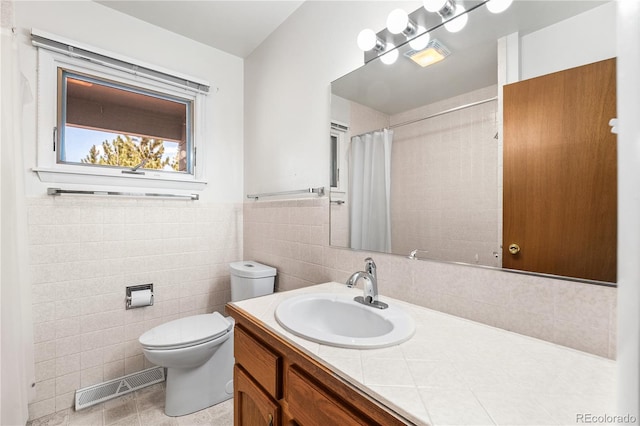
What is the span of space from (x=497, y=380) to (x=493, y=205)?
0.54m

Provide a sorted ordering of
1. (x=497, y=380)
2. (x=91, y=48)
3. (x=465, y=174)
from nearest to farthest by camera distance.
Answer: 1. (x=497, y=380)
2. (x=465, y=174)
3. (x=91, y=48)

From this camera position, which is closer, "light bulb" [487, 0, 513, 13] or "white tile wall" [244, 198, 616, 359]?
"white tile wall" [244, 198, 616, 359]

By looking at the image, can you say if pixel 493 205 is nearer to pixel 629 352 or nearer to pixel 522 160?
pixel 522 160

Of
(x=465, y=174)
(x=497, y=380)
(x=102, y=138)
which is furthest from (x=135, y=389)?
(x=465, y=174)

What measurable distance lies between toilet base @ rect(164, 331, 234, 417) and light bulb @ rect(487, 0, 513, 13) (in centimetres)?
201

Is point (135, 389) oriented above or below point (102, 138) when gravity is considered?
below

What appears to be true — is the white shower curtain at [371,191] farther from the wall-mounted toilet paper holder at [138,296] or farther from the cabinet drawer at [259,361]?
the wall-mounted toilet paper holder at [138,296]

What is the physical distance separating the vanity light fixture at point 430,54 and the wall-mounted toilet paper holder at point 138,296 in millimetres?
2061

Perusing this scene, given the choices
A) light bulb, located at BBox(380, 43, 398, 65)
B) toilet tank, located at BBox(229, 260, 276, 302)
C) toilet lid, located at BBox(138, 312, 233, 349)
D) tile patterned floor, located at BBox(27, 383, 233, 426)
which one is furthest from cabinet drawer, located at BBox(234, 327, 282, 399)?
light bulb, located at BBox(380, 43, 398, 65)

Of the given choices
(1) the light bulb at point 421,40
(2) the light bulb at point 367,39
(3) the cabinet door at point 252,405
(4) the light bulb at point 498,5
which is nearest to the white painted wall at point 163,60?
(2) the light bulb at point 367,39

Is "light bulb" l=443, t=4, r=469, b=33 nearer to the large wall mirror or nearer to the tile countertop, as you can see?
the large wall mirror

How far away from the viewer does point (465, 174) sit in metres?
1.02

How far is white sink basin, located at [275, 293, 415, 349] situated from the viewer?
79 centimetres

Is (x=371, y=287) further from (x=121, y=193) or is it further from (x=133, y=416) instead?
(x=121, y=193)
